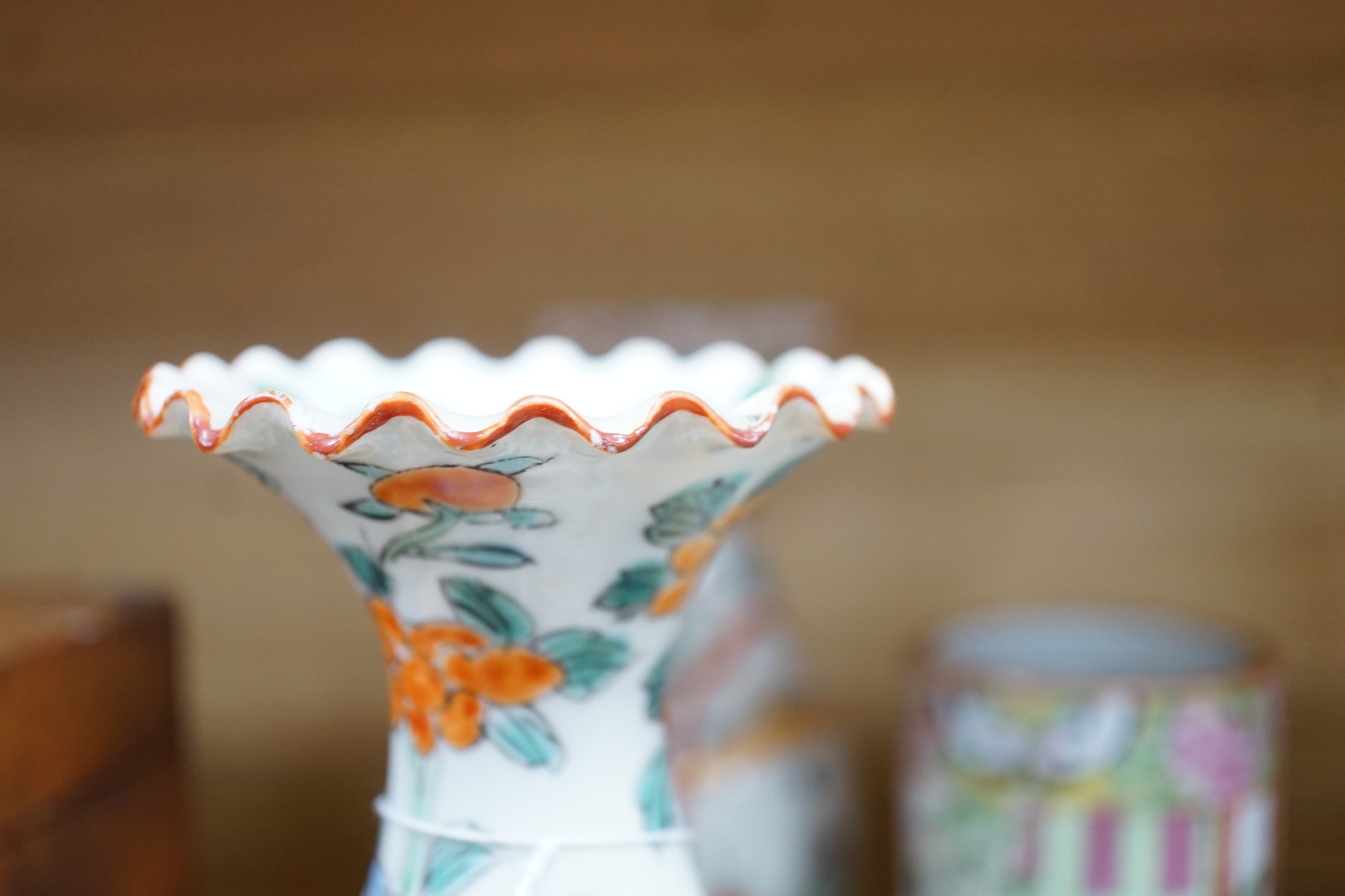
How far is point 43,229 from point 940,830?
0.53 metres

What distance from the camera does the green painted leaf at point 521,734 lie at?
339mm

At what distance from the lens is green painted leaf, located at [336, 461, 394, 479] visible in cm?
29

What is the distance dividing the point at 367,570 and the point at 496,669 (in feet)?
0.15

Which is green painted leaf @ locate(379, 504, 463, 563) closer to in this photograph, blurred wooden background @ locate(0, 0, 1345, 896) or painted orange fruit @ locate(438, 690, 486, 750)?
painted orange fruit @ locate(438, 690, 486, 750)

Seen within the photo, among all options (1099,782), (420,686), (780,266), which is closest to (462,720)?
(420,686)

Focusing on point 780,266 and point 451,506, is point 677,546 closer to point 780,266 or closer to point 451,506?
point 451,506

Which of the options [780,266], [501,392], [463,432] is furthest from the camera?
[780,266]

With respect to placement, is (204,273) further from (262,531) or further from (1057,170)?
(1057,170)

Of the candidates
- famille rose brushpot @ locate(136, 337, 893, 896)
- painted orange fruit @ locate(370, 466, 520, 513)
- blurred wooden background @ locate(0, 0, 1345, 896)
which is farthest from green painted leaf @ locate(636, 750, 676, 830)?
blurred wooden background @ locate(0, 0, 1345, 896)

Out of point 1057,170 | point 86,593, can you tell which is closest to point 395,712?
point 86,593

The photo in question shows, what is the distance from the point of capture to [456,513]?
0.30 m

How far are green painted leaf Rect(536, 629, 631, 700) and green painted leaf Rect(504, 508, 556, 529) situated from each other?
40 mm

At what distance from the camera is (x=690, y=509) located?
1.05 ft

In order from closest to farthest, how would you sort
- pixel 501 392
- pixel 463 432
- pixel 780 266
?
1. pixel 463 432
2. pixel 501 392
3. pixel 780 266
